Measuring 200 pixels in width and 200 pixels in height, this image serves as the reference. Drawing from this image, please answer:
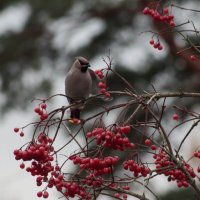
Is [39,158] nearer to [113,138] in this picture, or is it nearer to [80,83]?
[113,138]

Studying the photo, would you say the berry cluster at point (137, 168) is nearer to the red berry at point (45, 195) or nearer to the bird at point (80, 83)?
the red berry at point (45, 195)

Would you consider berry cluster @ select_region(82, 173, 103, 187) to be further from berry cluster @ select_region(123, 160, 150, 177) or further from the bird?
the bird

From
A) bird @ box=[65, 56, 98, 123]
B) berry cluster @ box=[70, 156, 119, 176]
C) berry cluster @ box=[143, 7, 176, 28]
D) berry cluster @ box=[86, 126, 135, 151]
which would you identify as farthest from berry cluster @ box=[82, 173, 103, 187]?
bird @ box=[65, 56, 98, 123]

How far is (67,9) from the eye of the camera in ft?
39.1

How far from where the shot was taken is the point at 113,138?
3971 mm

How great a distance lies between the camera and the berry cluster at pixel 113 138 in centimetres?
397

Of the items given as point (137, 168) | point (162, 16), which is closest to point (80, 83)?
point (162, 16)

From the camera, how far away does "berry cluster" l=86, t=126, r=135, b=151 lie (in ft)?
13.0

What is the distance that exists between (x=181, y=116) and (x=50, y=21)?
7.86 m

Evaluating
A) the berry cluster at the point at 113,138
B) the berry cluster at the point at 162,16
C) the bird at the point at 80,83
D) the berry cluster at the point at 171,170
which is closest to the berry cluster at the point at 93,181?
the berry cluster at the point at 113,138

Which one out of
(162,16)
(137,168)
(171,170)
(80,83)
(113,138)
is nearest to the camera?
(113,138)

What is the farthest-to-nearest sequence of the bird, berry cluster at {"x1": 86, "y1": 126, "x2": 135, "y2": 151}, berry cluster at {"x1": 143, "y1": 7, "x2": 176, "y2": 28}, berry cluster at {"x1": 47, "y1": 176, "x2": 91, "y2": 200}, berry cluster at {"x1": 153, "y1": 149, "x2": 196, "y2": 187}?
the bird < berry cluster at {"x1": 143, "y1": 7, "x2": 176, "y2": 28} < berry cluster at {"x1": 153, "y1": 149, "x2": 196, "y2": 187} < berry cluster at {"x1": 47, "y1": 176, "x2": 91, "y2": 200} < berry cluster at {"x1": 86, "y1": 126, "x2": 135, "y2": 151}

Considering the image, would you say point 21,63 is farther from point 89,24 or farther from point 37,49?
point 89,24

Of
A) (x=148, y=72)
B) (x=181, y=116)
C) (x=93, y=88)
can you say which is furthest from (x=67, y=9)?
(x=181, y=116)
